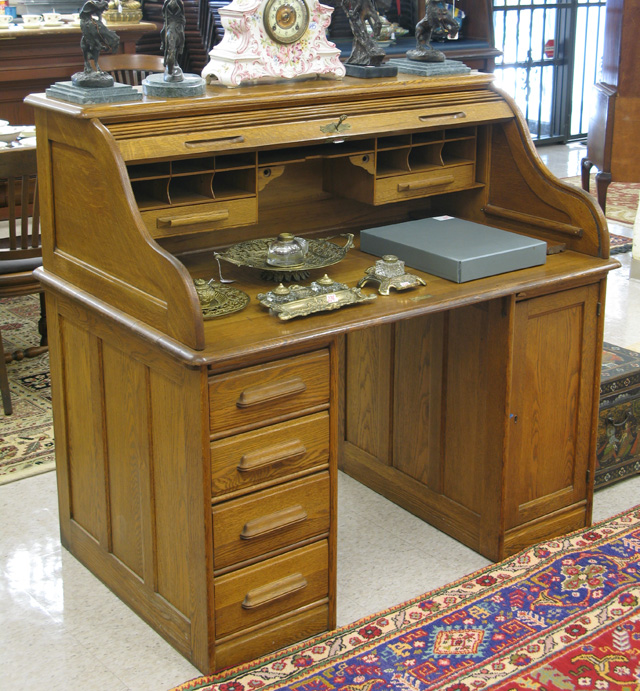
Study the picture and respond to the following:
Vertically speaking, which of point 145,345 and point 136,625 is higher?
point 145,345

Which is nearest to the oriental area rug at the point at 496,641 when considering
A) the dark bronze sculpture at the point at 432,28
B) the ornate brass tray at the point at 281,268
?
the ornate brass tray at the point at 281,268

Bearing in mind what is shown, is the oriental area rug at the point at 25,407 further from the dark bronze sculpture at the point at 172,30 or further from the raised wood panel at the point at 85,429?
the dark bronze sculpture at the point at 172,30

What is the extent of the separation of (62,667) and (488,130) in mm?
1912

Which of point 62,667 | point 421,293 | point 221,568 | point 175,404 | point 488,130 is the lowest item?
point 62,667

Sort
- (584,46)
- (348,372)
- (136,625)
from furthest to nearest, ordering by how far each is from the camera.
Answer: (584,46) < (348,372) < (136,625)

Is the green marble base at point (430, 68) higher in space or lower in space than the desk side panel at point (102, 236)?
higher

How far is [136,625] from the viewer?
101 inches

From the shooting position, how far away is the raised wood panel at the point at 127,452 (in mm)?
2383

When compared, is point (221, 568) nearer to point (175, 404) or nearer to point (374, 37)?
point (175, 404)

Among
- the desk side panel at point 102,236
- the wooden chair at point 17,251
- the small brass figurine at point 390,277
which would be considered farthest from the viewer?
the wooden chair at point 17,251

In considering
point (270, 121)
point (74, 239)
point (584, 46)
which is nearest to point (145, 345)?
point (74, 239)

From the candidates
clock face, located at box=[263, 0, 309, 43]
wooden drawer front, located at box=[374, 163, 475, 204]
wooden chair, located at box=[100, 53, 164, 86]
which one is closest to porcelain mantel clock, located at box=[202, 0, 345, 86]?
clock face, located at box=[263, 0, 309, 43]

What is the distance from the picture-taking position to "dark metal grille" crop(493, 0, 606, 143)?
8547 mm

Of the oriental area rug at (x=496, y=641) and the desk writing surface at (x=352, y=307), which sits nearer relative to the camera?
the desk writing surface at (x=352, y=307)
